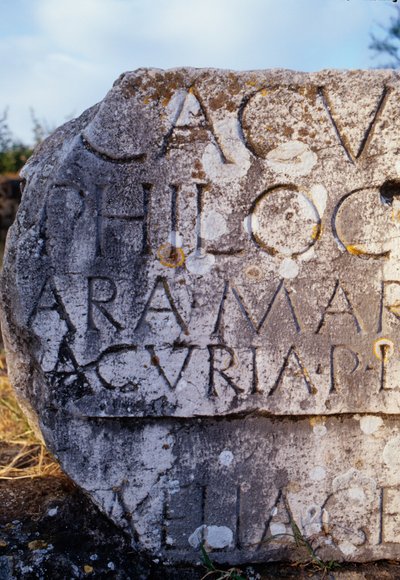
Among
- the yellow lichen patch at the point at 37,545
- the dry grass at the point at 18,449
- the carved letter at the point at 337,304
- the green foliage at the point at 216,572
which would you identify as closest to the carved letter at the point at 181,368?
the carved letter at the point at 337,304

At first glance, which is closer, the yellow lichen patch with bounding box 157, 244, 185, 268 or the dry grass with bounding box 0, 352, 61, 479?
the yellow lichen patch with bounding box 157, 244, 185, 268

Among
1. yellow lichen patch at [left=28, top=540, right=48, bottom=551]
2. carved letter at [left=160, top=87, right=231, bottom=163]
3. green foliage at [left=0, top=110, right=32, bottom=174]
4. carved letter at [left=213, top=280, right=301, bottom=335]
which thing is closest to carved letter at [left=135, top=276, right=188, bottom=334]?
carved letter at [left=213, top=280, right=301, bottom=335]

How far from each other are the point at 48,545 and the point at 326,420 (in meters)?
1.05

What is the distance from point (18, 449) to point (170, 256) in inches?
59.1

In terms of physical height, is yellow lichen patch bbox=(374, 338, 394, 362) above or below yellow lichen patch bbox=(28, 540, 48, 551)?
above

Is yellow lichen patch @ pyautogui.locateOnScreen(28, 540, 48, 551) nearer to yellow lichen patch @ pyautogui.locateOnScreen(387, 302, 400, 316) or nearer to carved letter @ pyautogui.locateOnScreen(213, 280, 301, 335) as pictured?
carved letter @ pyautogui.locateOnScreen(213, 280, 301, 335)

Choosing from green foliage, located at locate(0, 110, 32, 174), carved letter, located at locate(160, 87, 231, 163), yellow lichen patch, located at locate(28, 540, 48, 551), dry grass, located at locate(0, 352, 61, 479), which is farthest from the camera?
green foliage, located at locate(0, 110, 32, 174)

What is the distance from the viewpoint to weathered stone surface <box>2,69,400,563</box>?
93.4 inches

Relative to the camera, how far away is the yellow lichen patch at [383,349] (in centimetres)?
245

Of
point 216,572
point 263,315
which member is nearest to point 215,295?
point 263,315

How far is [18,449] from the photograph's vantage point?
3.36 m

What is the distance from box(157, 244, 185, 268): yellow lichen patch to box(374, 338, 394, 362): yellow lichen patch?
72cm

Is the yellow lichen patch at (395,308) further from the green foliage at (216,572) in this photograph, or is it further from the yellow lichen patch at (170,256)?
the green foliage at (216,572)

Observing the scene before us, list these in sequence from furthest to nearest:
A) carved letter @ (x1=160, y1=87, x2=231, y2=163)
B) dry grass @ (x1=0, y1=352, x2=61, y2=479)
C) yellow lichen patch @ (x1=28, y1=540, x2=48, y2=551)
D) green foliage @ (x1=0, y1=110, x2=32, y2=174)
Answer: green foliage @ (x1=0, y1=110, x2=32, y2=174), dry grass @ (x1=0, y1=352, x2=61, y2=479), yellow lichen patch @ (x1=28, y1=540, x2=48, y2=551), carved letter @ (x1=160, y1=87, x2=231, y2=163)
